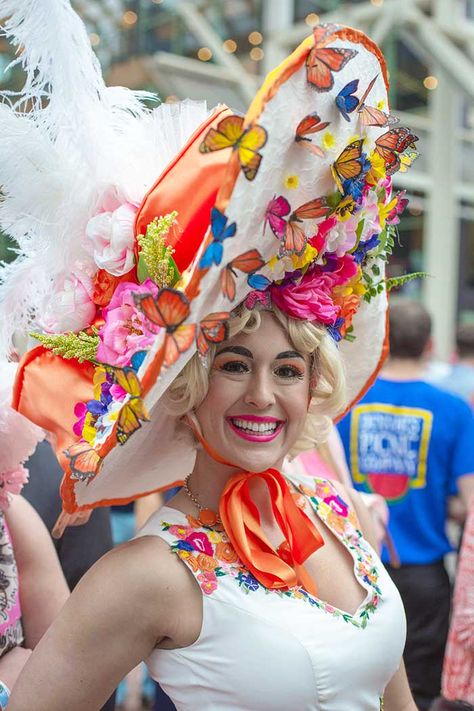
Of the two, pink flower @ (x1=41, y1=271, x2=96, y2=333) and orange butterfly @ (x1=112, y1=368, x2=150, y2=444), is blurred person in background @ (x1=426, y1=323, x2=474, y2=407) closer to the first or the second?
pink flower @ (x1=41, y1=271, x2=96, y2=333)

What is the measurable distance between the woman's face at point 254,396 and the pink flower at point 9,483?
16.5 inches

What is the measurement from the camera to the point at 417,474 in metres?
3.18

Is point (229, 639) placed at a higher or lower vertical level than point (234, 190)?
lower

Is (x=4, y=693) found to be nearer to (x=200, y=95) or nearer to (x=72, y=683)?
(x=72, y=683)

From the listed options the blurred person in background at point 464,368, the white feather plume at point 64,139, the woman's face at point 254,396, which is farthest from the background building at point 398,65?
the woman's face at point 254,396

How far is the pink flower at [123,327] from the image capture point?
4.31 ft

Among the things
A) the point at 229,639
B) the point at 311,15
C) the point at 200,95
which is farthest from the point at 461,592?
the point at 311,15

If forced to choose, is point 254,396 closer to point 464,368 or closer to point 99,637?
point 99,637

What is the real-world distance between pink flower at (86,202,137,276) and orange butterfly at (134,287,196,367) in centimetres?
25

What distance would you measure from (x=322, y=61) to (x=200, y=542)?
0.84 metres

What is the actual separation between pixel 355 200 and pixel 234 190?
0.90 ft

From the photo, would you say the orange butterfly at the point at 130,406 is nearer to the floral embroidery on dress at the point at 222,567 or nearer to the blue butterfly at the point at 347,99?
the floral embroidery on dress at the point at 222,567

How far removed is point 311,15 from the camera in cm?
863

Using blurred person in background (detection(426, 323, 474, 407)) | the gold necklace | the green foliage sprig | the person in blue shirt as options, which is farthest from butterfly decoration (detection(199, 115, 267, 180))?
blurred person in background (detection(426, 323, 474, 407))
